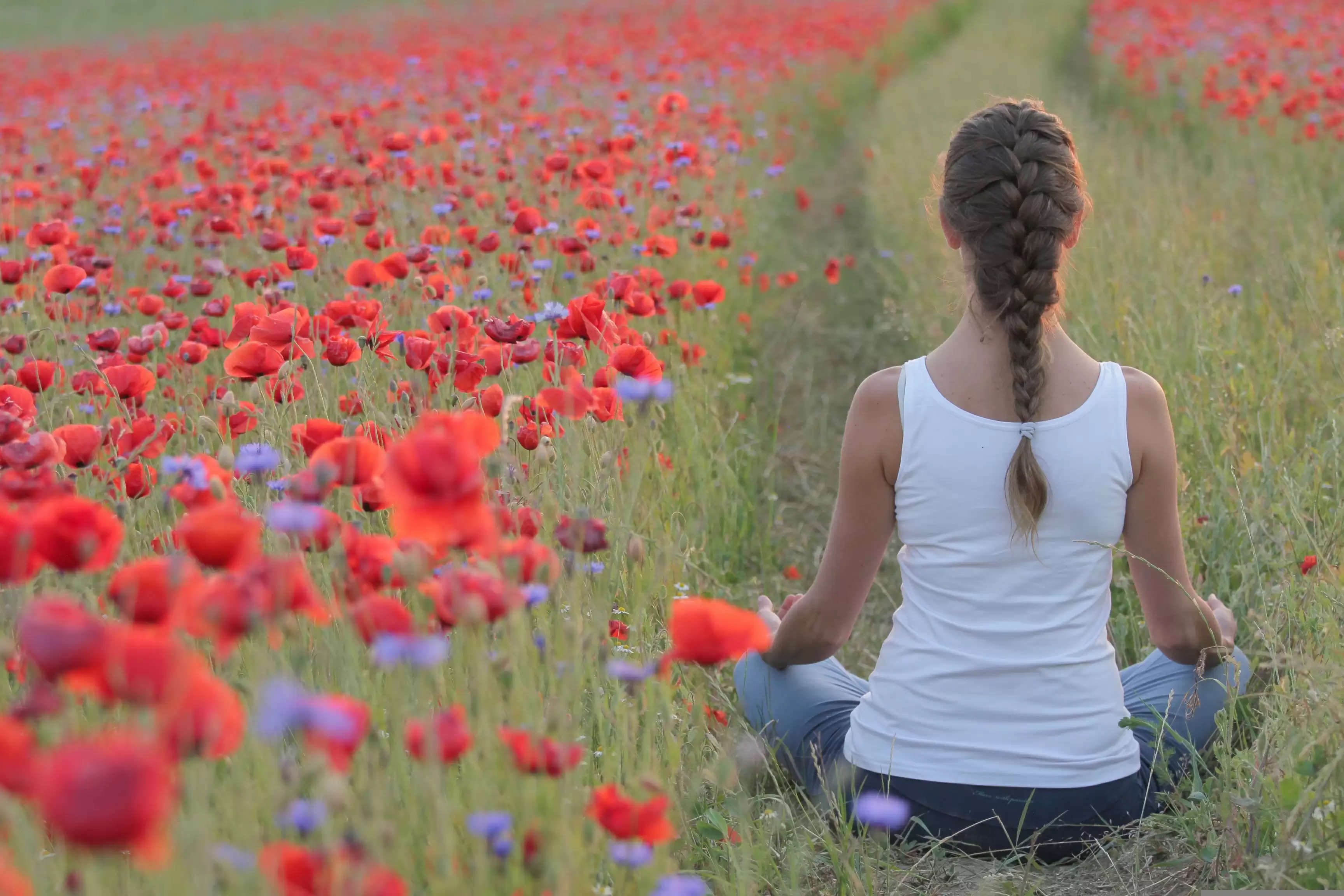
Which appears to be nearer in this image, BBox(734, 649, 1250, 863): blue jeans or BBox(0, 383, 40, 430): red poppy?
BBox(0, 383, 40, 430): red poppy

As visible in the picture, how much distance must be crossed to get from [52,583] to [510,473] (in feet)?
2.47

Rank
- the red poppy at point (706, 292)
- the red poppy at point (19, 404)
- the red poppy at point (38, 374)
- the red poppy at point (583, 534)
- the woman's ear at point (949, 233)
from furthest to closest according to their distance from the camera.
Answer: the red poppy at point (706, 292)
the red poppy at point (38, 374)
the woman's ear at point (949, 233)
the red poppy at point (19, 404)
the red poppy at point (583, 534)

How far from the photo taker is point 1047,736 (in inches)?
77.0

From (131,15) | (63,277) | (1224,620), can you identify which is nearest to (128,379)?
(63,277)

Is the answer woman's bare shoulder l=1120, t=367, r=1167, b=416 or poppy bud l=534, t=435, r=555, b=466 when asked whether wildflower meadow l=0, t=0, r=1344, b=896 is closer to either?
poppy bud l=534, t=435, r=555, b=466

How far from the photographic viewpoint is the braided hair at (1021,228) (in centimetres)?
184

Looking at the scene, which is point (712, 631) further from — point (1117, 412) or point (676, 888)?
point (1117, 412)

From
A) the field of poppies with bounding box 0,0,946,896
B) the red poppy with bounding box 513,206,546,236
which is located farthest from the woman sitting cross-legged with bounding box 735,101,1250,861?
the red poppy with bounding box 513,206,546,236

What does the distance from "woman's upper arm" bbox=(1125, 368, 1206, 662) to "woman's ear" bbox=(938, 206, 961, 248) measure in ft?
1.09

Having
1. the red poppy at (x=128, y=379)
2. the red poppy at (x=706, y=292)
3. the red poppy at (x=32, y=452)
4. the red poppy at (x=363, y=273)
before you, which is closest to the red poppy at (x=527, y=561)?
the red poppy at (x=32, y=452)

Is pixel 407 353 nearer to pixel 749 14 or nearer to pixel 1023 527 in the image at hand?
pixel 1023 527

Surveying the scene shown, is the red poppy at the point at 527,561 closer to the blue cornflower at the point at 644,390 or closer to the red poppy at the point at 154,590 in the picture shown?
the blue cornflower at the point at 644,390

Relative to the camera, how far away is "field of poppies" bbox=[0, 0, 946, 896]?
98 cm

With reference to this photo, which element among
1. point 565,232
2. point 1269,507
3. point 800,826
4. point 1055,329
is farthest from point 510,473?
point 565,232
